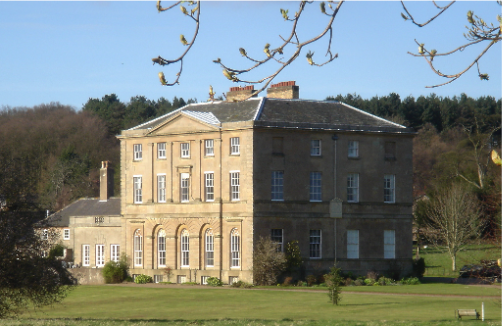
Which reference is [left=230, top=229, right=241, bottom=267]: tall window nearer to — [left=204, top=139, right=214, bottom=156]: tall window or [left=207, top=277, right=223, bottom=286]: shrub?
[left=207, top=277, right=223, bottom=286]: shrub

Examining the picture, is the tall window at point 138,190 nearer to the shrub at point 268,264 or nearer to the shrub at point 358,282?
the shrub at point 268,264

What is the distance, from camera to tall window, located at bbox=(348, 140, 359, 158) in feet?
172

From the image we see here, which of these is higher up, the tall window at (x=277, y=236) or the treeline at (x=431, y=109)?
the treeline at (x=431, y=109)

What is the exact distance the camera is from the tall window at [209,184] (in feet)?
170

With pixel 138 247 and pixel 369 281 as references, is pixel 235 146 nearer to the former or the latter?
pixel 138 247

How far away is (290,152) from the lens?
50.7m

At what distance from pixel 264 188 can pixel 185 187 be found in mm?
5713

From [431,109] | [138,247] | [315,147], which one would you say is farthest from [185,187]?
[431,109]

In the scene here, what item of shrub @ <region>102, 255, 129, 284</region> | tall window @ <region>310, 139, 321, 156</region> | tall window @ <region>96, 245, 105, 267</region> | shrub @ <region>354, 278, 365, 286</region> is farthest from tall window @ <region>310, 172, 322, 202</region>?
tall window @ <region>96, 245, 105, 267</region>

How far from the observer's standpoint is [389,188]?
53719 millimetres

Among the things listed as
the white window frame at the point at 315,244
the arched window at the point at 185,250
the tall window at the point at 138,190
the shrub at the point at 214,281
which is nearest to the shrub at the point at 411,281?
the white window frame at the point at 315,244

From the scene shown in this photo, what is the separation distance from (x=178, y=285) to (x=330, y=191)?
34.7 feet

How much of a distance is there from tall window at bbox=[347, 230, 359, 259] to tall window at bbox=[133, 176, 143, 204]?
13.7 metres

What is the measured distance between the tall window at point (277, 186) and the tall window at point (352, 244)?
4956 millimetres
